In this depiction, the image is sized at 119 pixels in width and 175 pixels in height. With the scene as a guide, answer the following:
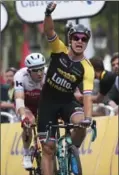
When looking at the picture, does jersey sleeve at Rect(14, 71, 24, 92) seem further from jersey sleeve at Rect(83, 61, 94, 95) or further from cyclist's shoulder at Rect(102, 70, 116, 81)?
cyclist's shoulder at Rect(102, 70, 116, 81)

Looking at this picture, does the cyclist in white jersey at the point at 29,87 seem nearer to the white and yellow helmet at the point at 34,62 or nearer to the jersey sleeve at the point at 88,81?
the white and yellow helmet at the point at 34,62

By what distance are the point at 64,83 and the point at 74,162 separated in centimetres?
106

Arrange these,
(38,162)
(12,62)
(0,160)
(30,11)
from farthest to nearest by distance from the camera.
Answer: (12,62), (30,11), (0,160), (38,162)

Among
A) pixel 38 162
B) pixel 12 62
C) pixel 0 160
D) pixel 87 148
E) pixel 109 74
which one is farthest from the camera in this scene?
pixel 12 62

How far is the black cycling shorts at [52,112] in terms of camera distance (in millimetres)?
9086

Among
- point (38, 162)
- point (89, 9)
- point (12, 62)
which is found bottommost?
point (38, 162)

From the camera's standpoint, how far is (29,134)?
10328 millimetres

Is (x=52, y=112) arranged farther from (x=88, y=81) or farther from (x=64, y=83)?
(x=88, y=81)

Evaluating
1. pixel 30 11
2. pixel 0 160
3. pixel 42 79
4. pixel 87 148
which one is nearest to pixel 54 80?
pixel 42 79

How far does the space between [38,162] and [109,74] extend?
6.47 ft

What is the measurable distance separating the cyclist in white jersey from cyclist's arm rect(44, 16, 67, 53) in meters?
0.88

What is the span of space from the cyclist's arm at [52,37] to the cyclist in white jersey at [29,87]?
0.88 meters

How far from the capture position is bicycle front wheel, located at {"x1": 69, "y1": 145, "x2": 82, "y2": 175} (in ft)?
27.7

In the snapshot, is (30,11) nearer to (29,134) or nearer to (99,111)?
(99,111)
